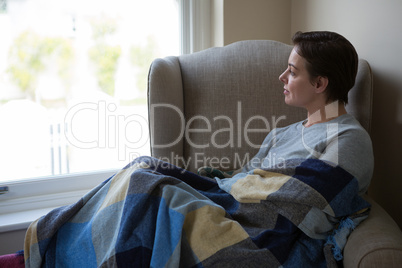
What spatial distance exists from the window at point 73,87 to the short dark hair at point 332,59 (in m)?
0.87

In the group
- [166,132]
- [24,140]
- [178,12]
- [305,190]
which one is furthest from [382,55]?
[24,140]

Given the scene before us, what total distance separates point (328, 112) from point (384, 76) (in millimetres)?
313

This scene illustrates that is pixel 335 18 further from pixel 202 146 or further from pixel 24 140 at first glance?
pixel 24 140

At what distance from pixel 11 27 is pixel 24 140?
0.52 meters

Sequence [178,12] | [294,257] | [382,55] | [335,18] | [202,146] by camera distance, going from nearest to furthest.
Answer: [294,257], [382,55], [202,146], [335,18], [178,12]

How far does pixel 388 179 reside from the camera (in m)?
1.59

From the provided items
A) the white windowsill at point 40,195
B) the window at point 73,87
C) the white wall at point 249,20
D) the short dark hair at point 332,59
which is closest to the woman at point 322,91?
the short dark hair at point 332,59

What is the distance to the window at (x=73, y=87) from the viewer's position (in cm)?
189

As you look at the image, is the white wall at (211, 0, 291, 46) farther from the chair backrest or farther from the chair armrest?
the chair armrest

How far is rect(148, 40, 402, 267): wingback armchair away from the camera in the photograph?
1.64 metres

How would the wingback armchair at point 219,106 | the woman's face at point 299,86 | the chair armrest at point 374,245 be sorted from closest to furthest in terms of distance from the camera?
the chair armrest at point 374,245
the woman's face at point 299,86
the wingback armchair at point 219,106

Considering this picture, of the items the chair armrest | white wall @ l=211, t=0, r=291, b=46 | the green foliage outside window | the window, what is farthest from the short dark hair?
the green foliage outside window

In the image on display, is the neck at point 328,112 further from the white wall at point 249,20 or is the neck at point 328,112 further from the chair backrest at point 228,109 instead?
the white wall at point 249,20

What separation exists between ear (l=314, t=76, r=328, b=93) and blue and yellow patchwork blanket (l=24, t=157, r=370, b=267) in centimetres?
31
